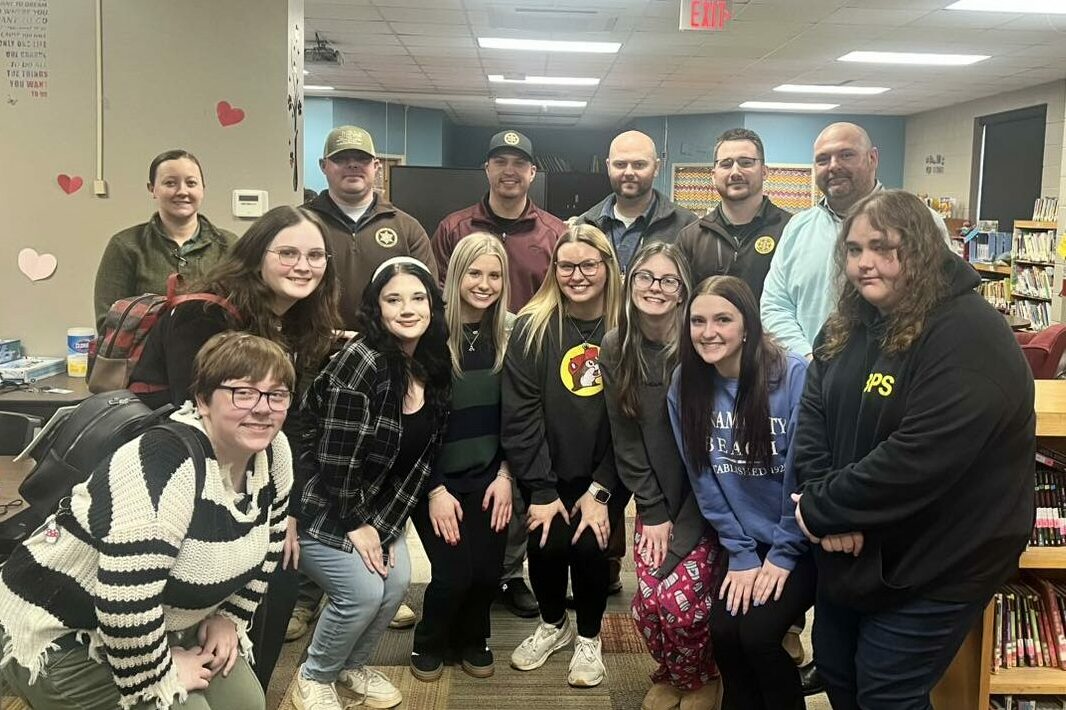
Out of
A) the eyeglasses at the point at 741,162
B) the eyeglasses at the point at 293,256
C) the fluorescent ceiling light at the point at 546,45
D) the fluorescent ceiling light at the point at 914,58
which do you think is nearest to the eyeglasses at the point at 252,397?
the eyeglasses at the point at 293,256

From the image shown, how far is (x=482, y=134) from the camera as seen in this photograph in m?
14.4

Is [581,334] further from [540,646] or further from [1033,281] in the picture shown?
[1033,281]

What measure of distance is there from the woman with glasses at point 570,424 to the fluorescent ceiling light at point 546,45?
4.91 m

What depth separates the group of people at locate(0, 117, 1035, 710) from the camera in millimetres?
1621

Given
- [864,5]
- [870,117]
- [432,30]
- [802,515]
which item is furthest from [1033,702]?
[870,117]

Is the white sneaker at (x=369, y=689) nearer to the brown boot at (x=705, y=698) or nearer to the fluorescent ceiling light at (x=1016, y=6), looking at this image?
the brown boot at (x=705, y=698)

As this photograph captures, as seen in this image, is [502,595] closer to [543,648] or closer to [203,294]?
[543,648]

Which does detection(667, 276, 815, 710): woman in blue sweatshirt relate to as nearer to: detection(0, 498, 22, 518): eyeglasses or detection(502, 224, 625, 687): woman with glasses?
detection(502, 224, 625, 687): woman with glasses

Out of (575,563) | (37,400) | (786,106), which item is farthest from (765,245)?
(786,106)

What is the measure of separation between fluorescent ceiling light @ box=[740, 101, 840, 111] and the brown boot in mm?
9117

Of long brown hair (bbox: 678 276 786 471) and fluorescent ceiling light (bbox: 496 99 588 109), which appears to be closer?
long brown hair (bbox: 678 276 786 471)

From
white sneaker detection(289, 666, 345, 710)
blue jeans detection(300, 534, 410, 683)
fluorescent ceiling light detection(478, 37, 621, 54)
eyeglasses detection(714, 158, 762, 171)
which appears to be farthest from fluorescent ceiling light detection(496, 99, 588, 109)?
white sneaker detection(289, 666, 345, 710)

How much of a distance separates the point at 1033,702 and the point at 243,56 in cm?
356

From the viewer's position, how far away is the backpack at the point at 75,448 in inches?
64.9
